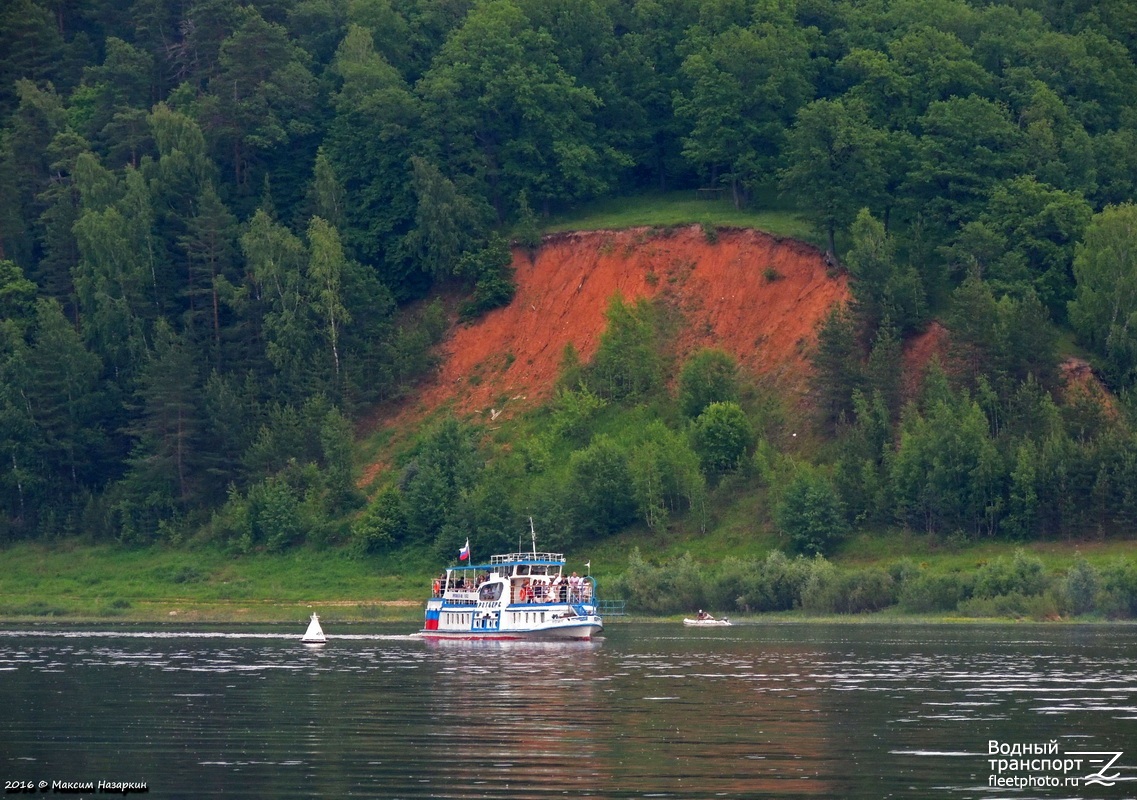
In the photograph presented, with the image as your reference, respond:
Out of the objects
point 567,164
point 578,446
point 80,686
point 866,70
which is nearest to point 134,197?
point 567,164

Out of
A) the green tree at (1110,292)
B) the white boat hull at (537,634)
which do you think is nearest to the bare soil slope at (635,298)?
the green tree at (1110,292)

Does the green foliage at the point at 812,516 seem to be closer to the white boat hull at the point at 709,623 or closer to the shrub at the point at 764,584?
the shrub at the point at 764,584

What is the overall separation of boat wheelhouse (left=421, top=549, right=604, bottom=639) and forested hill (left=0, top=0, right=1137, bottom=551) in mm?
15416

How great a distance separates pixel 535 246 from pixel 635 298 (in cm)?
1198

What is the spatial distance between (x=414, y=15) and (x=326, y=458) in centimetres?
4535

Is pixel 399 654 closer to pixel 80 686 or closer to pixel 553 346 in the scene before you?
pixel 80 686

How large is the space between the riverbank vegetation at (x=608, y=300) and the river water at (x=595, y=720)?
2188cm

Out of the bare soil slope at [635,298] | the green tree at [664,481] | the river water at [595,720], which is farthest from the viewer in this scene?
the bare soil slope at [635,298]

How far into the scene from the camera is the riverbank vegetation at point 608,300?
97.6 m

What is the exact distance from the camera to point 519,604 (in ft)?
278

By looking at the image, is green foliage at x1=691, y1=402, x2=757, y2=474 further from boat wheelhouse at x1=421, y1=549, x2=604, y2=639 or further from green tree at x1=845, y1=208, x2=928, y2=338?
boat wheelhouse at x1=421, y1=549, x2=604, y2=639

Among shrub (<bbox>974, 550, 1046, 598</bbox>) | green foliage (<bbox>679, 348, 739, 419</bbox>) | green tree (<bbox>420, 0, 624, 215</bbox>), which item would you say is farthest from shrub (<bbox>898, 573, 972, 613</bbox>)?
green tree (<bbox>420, 0, 624, 215</bbox>)

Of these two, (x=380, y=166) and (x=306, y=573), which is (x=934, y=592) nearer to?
(x=306, y=573)

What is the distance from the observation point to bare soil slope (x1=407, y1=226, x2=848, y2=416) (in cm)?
11188
